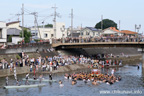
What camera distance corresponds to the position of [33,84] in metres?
47.8

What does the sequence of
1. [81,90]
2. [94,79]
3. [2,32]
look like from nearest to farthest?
[81,90] → [94,79] → [2,32]

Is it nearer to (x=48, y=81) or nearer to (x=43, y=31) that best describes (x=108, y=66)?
(x=48, y=81)

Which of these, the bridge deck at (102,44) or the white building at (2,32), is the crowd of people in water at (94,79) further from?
the white building at (2,32)

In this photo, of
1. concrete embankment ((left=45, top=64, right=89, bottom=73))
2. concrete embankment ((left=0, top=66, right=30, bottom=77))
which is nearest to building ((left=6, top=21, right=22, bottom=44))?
concrete embankment ((left=45, top=64, right=89, bottom=73))

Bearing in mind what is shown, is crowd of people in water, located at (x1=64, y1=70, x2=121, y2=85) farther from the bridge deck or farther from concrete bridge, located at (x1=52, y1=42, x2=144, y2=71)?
concrete bridge, located at (x1=52, y1=42, x2=144, y2=71)

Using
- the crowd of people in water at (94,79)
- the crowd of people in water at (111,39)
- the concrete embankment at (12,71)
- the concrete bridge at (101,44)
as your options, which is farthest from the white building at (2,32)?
the crowd of people in water at (94,79)

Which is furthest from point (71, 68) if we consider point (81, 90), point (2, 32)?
point (81, 90)

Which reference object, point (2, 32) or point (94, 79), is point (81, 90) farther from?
point (2, 32)

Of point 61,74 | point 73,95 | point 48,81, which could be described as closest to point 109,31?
point 61,74

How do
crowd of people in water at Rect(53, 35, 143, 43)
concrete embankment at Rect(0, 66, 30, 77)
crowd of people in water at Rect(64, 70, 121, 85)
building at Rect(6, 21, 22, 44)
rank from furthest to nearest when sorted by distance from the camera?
building at Rect(6, 21, 22, 44) < crowd of people in water at Rect(53, 35, 143, 43) < concrete embankment at Rect(0, 66, 30, 77) < crowd of people in water at Rect(64, 70, 121, 85)

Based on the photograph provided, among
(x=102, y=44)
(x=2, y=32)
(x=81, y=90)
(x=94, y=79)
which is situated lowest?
(x=81, y=90)

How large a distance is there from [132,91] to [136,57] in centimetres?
6632

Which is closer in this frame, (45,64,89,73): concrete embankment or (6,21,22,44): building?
(45,64,89,73): concrete embankment

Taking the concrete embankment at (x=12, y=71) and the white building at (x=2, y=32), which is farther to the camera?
the white building at (x=2, y=32)
